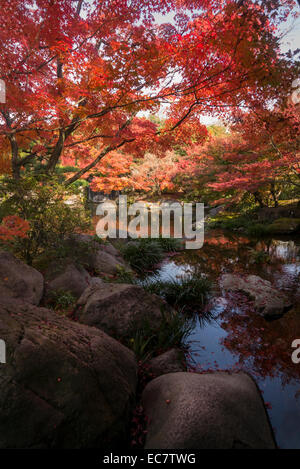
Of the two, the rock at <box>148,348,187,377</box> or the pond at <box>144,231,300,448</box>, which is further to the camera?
the rock at <box>148,348,187,377</box>

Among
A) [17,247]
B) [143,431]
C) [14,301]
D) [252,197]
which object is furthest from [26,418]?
[252,197]

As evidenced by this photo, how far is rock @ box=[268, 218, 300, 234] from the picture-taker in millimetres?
11172

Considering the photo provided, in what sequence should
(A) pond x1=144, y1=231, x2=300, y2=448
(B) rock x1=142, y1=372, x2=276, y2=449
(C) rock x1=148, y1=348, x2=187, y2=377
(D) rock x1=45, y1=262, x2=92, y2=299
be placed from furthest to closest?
1. (D) rock x1=45, y1=262, x2=92, y2=299
2. (C) rock x1=148, y1=348, x2=187, y2=377
3. (A) pond x1=144, y1=231, x2=300, y2=448
4. (B) rock x1=142, y1=372, x2=276, y2=449

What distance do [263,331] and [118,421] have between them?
287cm

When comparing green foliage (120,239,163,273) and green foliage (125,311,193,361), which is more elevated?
green foliage (120,239,163,273)

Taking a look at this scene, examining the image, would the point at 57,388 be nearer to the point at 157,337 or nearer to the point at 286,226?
the point at 157,337

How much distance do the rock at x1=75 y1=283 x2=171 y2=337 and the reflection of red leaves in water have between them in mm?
1277

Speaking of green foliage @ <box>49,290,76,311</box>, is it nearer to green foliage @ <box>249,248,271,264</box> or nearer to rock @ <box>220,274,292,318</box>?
rock @ <box>220,274,292,318</box>

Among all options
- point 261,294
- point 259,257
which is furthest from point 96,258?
point 259,257

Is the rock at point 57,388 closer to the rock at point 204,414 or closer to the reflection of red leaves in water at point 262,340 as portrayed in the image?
A: the rock at point 204,414

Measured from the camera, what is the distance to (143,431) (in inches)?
76.5

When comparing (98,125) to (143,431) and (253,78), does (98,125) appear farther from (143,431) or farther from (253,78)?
(143,431)

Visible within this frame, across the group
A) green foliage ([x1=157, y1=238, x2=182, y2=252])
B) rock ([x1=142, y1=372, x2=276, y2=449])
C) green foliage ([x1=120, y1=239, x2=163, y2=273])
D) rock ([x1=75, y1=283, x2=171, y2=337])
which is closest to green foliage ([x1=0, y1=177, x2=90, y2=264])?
rock ([x1=75, y1=283, x2=171, y2=337])

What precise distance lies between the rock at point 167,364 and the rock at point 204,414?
0.57 meters
